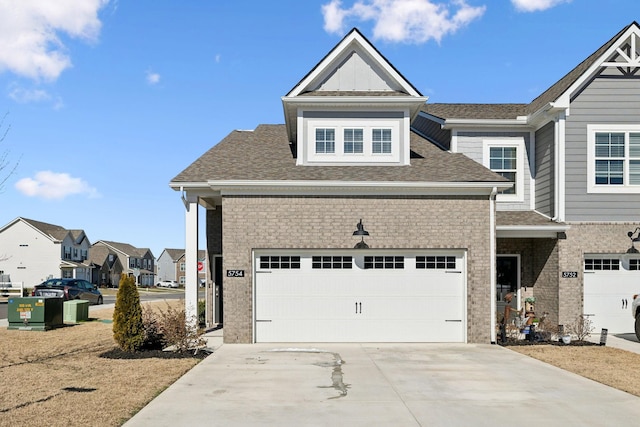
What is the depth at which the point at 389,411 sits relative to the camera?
8336 mm

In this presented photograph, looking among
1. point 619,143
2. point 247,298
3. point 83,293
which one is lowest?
point 83,293

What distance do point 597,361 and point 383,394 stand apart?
636 centimetres

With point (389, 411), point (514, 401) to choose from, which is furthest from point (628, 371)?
point (389, 411)

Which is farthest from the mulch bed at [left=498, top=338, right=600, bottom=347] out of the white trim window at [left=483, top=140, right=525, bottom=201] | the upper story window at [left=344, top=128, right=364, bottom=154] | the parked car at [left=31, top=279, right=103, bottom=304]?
the parked car at [left=31, top=279, right=103, bottom=304]

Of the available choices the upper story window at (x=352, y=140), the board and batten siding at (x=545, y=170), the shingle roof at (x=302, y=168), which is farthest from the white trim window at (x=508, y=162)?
the upper story window at (x=352, y=140)

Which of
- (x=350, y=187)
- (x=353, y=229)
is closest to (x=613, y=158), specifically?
(x=350, y=187)

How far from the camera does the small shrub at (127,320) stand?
1354 cm

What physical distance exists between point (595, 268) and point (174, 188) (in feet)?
42.8

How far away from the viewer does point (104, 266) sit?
80.4 meters

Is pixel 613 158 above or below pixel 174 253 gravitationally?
above

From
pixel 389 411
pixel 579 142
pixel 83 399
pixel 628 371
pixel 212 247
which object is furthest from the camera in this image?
pixel 212 247

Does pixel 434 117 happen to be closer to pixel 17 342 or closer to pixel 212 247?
pixel 212 247

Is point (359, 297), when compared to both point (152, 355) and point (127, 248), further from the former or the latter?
point (127, 248)

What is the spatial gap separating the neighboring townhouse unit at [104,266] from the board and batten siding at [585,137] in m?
69.8
